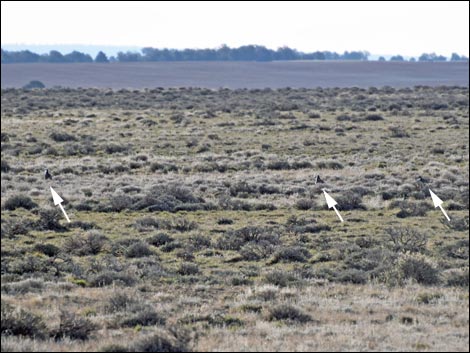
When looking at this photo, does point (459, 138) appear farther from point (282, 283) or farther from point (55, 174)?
point (282, 283)

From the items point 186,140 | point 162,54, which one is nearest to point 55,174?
point 186,140

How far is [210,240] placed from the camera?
18.0 metres

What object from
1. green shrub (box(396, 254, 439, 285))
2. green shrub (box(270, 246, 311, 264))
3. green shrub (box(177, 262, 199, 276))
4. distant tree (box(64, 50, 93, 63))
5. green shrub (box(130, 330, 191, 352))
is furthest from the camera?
distant tree (box(64, 50, 93, 63))

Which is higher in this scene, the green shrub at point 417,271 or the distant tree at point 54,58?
the green shrub at point 417,271

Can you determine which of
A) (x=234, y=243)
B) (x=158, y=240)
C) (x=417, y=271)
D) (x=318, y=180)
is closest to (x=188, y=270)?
(x=234, y=243)

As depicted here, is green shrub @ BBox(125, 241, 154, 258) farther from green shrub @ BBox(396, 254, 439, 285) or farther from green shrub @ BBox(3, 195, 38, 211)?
green shrub @ BBox(3, 195, 38, 211)

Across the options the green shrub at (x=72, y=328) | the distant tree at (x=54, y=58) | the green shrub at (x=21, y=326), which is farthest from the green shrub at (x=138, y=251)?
the distant tree at (x=54, y=58)

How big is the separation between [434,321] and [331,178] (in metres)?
17.3

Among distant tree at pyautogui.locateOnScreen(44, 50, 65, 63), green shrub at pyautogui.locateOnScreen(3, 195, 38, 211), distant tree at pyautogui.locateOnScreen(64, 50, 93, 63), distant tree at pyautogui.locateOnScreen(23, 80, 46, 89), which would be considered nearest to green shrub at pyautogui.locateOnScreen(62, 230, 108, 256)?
green shrub at pyautogui.locateOnScreen(3, 195, 38, 211)

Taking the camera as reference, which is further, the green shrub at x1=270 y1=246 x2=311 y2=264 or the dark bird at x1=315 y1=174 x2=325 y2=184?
the dark bird at x1=315 y1=174 x2=325 y2=184

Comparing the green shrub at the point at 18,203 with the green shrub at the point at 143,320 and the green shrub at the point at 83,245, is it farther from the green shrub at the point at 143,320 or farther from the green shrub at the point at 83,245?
the green shrub at the point at 143,320

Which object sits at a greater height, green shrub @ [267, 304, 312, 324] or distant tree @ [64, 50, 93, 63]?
green shrub @ [267, 304, 312, 324]

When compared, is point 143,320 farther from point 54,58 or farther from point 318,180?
point 54,58

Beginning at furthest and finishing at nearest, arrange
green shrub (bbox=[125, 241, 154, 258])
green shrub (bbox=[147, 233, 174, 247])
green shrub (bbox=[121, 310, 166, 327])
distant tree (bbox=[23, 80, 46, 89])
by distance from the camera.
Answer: distant tree (bbox=[23, 80, 46, 89]), green shrub (bbox=[147, 233, 174, 247]), green shrub (bbox=[125, 241, 154, 258]), green shrub (bbox=[121, 310, 166, 327])
